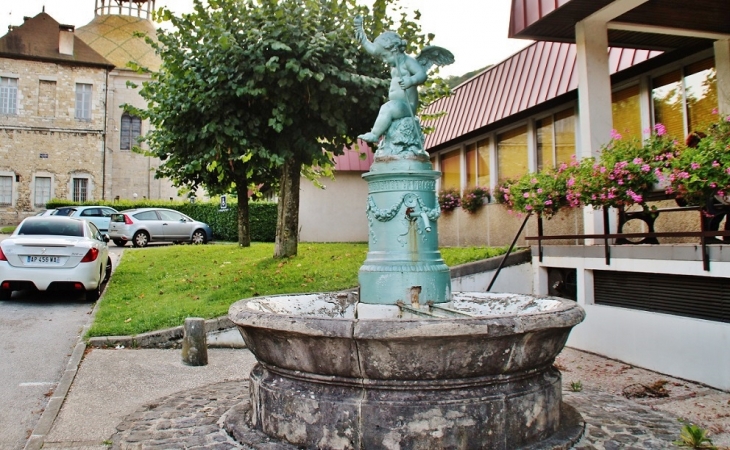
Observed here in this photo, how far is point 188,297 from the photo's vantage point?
32.9 ft

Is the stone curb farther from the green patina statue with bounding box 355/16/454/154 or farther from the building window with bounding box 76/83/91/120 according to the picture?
the building window with bounding box 76/83/91/120

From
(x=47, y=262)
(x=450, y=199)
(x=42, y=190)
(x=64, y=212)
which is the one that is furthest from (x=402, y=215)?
(x=42, y=190)

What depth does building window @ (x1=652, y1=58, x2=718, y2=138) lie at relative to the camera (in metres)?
9.23

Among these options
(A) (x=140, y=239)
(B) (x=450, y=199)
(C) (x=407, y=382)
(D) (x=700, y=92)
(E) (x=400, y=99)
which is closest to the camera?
(C) (x=407, y=382)

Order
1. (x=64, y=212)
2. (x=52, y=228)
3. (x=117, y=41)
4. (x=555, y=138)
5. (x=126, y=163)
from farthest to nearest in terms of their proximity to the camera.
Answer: (x=117, y=41) < (x=126, y=163) < (x=64, y=212) < (x=555, y=138) < (x=52, y=228)

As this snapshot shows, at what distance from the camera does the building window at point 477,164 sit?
15070mm

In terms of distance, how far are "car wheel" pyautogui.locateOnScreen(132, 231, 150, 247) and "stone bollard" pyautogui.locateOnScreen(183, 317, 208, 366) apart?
17045 millimetres

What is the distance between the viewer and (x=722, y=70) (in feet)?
29.2

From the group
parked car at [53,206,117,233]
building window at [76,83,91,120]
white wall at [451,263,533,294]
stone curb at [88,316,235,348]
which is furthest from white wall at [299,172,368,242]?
building window at [76,83,91,120]

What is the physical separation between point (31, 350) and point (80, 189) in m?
34.8

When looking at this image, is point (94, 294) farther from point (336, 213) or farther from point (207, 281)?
point (336, 213)

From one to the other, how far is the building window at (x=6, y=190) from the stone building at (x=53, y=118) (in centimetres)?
5

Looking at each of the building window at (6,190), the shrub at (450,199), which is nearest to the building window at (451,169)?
the shrub at (450,199)

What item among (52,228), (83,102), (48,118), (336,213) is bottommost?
(52,228)
